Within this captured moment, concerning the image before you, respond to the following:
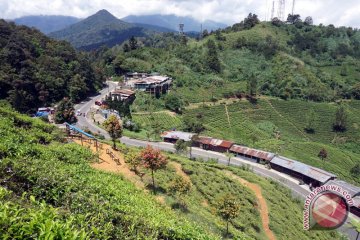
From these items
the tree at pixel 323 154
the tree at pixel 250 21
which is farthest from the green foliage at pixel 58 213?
the tree at pixel 250 21

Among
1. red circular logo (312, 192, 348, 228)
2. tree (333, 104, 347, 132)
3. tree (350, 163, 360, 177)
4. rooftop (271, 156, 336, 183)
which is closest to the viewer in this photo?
red circular logo (312, 192, 348, 228)

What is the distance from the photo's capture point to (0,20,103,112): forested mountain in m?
46.8

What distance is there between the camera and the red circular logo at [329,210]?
1062cm

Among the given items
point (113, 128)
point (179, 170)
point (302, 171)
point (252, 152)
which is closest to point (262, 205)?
point (179, 170)

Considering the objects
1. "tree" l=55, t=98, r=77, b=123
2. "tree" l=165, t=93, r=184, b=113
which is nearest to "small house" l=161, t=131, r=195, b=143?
"tree" l=165, t=93, r=184, b=113

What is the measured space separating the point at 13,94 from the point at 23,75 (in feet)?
17.6

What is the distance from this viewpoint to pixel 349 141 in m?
56.7

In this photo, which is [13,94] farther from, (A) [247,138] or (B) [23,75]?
(A) [247,138]

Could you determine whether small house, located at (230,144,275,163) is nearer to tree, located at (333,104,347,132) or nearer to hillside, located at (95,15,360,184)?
hillside, located at (95,15,360,184)

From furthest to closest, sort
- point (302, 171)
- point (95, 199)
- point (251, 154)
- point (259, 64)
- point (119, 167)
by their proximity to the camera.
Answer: point (259, 64) < point (251, 154) < point (302, 171) < point (119, 167) < point (95, 199)

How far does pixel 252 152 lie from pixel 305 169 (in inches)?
307

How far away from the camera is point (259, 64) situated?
7869cm

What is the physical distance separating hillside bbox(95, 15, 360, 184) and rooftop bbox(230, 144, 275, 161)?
4180mm

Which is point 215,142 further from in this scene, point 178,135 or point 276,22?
point 276,22
